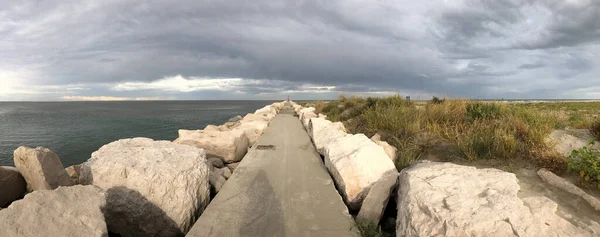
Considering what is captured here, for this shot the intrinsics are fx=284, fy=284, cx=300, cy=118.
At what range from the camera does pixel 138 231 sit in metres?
3.63

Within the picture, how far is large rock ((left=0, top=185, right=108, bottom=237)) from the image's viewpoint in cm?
222

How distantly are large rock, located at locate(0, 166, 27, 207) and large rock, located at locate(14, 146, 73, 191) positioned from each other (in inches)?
13.9

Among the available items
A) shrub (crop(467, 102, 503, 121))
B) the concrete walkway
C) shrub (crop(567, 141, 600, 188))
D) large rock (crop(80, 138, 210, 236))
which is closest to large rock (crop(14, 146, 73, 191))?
large rock (crop(80, 138, 210, 236))

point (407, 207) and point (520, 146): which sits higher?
point (520, 146)

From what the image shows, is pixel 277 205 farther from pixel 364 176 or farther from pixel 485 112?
pixel 485 112

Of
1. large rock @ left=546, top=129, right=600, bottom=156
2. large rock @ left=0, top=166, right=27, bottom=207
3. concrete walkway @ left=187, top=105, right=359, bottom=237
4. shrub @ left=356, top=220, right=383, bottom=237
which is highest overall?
large rock @ left=546, top=129, right=600, bottom=156

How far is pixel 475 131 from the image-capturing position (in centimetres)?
651

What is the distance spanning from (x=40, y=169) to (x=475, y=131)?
7.89m

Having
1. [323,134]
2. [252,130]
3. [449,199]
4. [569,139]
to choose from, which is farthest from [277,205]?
[252,130]

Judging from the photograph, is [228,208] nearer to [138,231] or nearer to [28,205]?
[138,231]

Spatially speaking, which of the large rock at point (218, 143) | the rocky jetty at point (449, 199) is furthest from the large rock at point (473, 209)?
the large rock at point (218, 143)

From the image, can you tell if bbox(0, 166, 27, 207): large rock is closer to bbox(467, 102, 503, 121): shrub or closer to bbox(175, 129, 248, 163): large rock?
bbox(175, 129, 248, 163): large rock

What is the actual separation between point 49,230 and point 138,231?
143cm

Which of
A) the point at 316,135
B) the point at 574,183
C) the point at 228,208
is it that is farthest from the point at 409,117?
the point at 228,208
